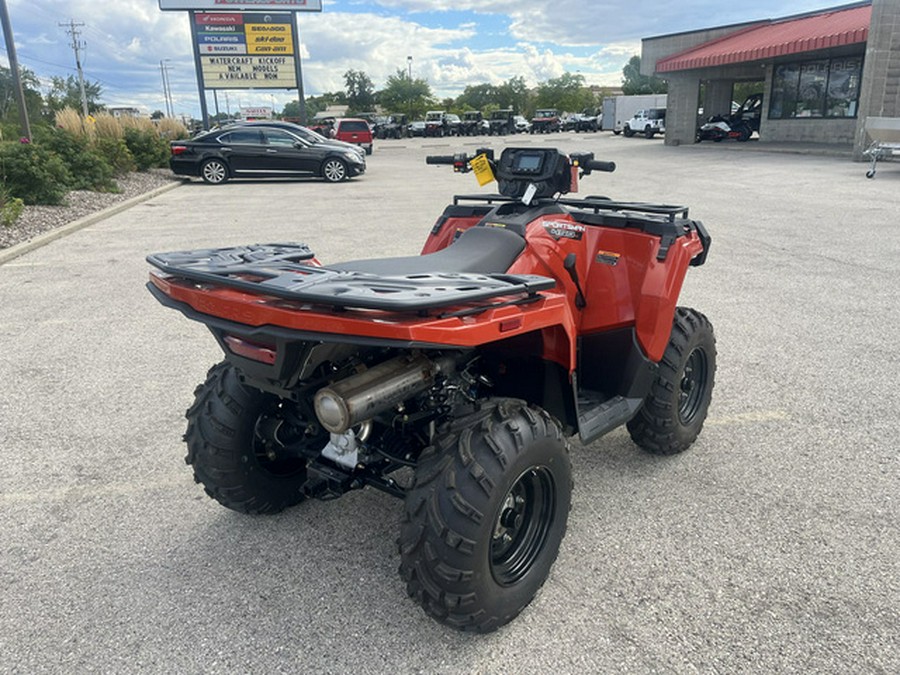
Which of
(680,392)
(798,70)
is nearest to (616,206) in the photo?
(680,392)

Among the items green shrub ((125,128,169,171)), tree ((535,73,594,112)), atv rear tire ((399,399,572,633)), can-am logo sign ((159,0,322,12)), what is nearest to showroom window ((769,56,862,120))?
can-am logo sign ((159,0,322,12))

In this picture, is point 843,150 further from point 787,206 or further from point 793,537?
point 793,537

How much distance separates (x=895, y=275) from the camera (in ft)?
23.6

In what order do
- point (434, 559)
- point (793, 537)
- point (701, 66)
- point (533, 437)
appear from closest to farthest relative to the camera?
1. point (434, 559)
2. point (533, 437)
3. point (793, 537)
4. point (701, 66)

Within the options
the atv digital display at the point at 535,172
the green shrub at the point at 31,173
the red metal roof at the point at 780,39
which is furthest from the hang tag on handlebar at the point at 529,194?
the red metal roof at the point at 780,39

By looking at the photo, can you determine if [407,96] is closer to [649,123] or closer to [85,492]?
[649,123]

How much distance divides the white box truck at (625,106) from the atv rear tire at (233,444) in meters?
45.5

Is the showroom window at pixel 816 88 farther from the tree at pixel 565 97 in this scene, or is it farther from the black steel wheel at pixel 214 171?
the tree at pixel 565 97

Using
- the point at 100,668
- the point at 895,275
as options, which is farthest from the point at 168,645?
the point at 895,275

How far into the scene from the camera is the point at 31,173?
11.2 meters

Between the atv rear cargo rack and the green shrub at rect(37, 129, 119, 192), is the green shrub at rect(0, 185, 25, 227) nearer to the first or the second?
the green shrub at rect(37, 129, 119, 192)

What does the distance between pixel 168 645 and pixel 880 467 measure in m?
3.33

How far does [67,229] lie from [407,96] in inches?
2943

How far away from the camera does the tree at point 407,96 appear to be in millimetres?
78750
